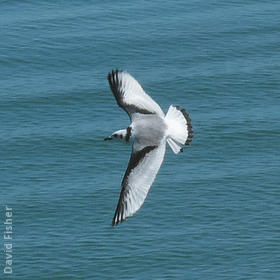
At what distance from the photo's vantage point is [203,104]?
98125 mm

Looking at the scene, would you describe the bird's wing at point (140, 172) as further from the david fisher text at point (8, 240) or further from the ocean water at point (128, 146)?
the david fisher text at point (8, 240)

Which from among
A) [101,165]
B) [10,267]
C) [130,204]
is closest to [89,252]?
[10,267]

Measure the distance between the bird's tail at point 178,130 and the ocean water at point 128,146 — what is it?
46.8 metres

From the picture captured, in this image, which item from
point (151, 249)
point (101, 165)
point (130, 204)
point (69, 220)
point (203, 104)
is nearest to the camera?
point (130, 204)

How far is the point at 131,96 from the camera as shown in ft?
96.5

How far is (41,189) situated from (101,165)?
7987 millimetres

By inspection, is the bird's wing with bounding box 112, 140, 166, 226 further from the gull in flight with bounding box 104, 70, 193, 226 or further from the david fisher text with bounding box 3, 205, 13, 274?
the david fisher text with bounding box 3, 205, 13, 274

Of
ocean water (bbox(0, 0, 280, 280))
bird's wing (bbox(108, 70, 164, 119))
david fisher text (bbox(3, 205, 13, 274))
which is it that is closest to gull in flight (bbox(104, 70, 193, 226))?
bird's wing (bbox(108, 70, 164, 119))

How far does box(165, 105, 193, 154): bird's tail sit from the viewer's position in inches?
1114

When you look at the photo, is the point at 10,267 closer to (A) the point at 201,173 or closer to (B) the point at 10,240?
(B) the point at 10,240

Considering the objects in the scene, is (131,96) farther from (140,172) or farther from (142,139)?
(140,172)

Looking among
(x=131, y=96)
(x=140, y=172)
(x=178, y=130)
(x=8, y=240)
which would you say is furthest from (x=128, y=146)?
(x=140, y=172)

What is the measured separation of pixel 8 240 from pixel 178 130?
5589cm

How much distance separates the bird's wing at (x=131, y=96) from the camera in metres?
28.9
